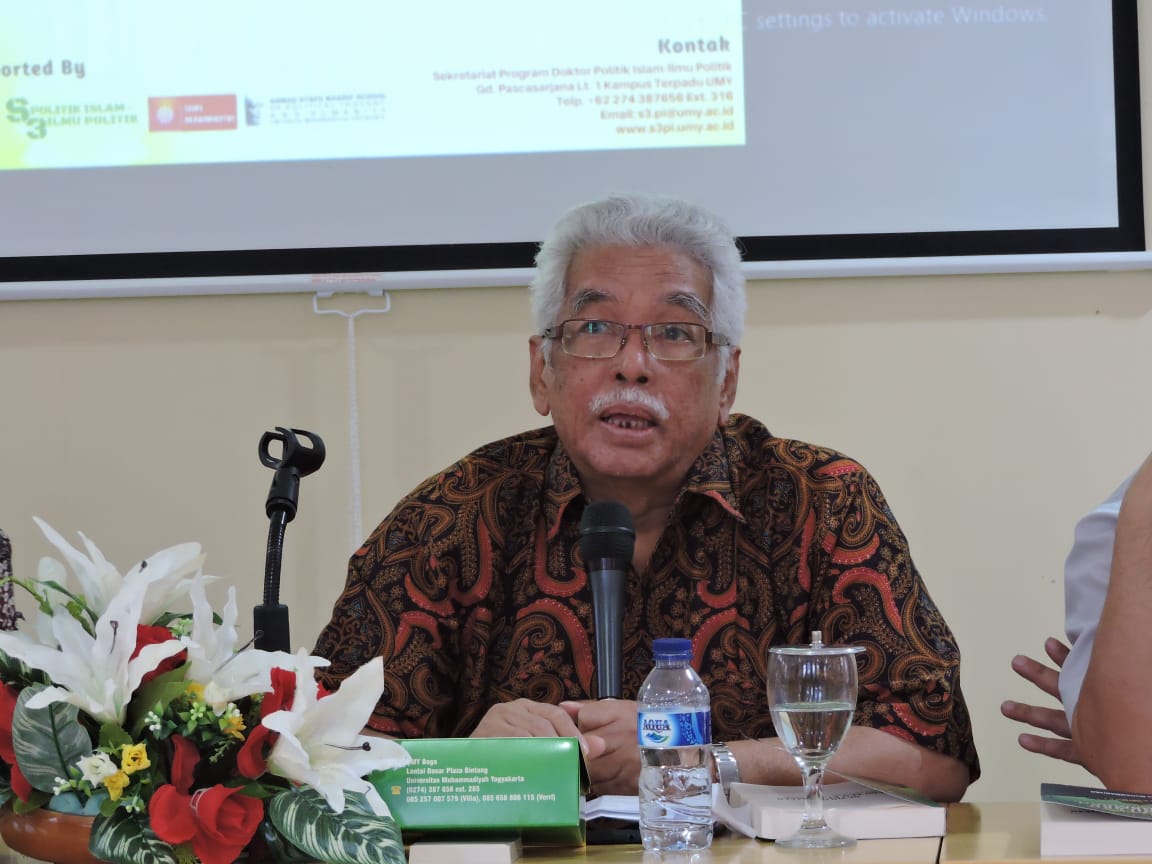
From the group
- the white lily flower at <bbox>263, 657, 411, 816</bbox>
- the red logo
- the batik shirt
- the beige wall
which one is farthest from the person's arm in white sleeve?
the red logo

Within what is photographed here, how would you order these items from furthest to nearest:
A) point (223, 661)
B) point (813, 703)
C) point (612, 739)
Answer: point (612, 739) < point (813, 703) < point (223, 661)

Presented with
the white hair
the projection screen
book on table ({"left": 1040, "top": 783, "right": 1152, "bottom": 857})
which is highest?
the projection screen

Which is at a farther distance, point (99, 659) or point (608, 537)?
point (608, 537)

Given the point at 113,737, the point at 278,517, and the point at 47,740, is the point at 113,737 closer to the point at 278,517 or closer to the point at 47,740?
the point at 47,740

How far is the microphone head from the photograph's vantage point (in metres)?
1.57

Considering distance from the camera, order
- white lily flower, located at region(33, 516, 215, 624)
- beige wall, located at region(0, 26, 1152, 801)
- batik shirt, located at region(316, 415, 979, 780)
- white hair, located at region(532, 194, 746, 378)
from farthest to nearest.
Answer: beige wall, located at region(0, 26, 1152, 801) < white hair, located at region(532, 194, 746, 378) < batik shirt, located at region(316, 415, 979, 780) < white lily flower, located at region(33, 516, 215, 624)

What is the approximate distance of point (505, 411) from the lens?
2.81 metres

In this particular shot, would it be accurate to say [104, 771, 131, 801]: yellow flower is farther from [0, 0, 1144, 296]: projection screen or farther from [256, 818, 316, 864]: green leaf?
[0, 0, 1144, 296]: projection screen

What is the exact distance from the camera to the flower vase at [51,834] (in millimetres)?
1125

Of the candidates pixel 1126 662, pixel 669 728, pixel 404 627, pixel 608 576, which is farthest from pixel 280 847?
pixel 1126 662

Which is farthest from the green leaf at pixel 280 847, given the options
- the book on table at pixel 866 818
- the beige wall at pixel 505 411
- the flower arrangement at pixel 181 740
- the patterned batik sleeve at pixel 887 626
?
the beige wall at pixel 505 411

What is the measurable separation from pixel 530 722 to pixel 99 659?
2.05 ft

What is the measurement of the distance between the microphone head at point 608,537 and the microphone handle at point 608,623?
0.01 meters

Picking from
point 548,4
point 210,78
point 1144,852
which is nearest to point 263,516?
point 210,78
